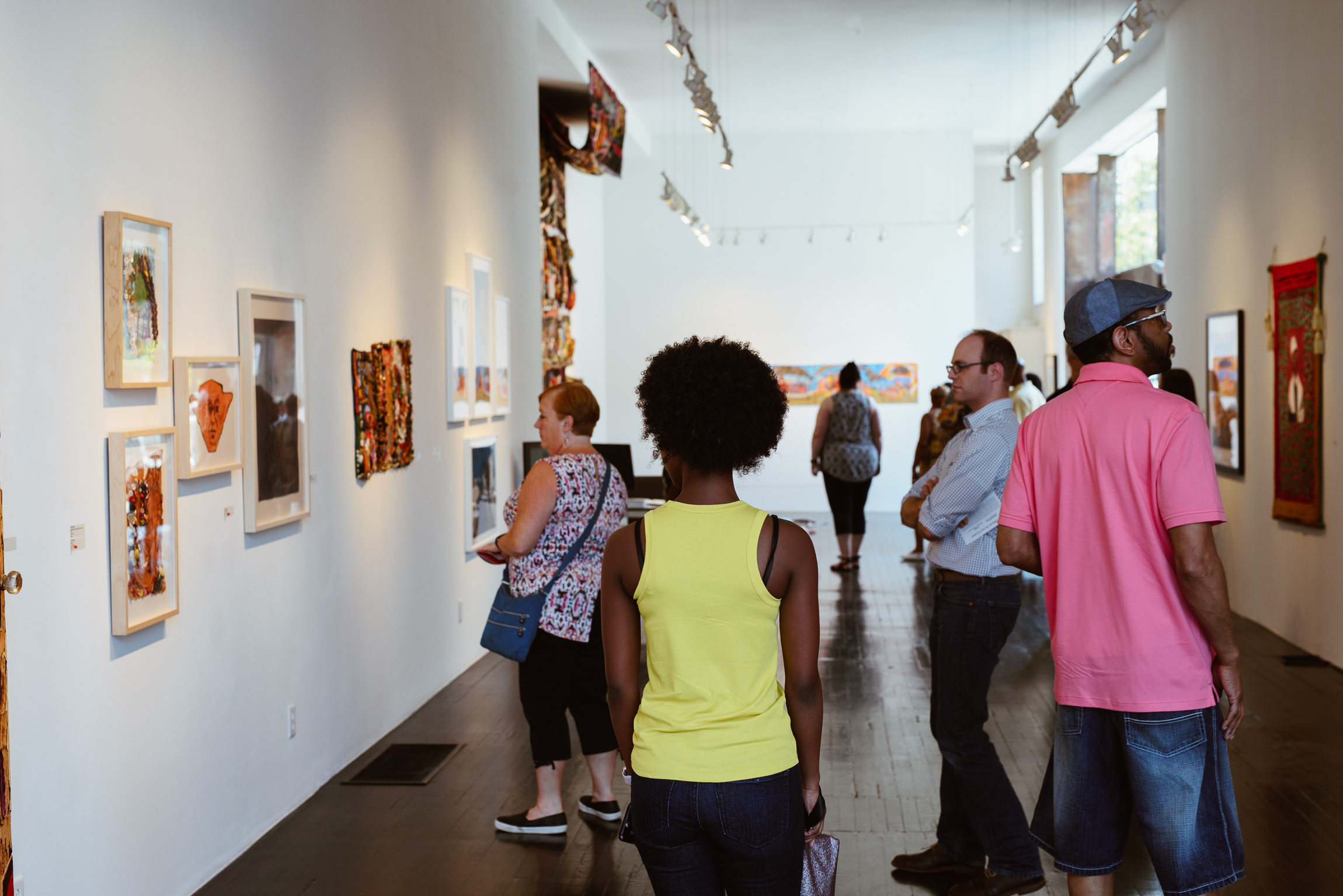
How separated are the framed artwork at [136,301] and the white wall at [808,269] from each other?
474 inches

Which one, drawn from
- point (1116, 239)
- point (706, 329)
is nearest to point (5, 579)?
point (706, 329)

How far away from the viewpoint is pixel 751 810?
6.65 ft

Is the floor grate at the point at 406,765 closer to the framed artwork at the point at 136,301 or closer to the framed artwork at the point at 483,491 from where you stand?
the framed artwork at the point at 483,491

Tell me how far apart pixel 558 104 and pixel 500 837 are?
8601 mm

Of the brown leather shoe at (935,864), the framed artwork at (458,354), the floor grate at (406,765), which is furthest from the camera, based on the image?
the framed artwork at (458,354)

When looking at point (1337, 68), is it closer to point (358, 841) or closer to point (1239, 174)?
point (1239, 174)

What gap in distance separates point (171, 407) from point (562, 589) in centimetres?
141

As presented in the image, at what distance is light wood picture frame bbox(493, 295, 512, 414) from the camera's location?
7.73 metres

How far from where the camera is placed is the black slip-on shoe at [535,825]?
14.2 ft

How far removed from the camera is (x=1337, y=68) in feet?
22.1

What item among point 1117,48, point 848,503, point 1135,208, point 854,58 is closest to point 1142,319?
point 1117,48

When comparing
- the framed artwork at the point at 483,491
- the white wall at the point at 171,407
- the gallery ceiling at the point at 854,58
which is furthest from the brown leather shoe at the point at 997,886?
the gallery ceiling at the point at 854,58

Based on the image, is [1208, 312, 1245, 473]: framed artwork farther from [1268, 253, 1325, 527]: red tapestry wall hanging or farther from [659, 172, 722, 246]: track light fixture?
[659, 172, 722, 246]: track light fixture

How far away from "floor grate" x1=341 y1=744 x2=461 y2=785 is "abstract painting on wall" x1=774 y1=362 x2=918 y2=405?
35.4ft
